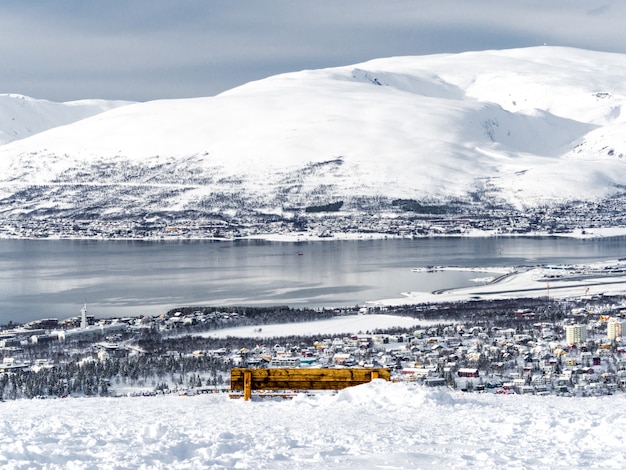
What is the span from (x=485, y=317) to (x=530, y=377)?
12256mm

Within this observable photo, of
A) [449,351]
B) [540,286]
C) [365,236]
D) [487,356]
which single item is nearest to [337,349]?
[449,351]

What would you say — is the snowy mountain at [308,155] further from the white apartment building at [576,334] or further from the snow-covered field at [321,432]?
the snow-covered field at [321,432]

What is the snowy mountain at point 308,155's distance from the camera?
315 ft

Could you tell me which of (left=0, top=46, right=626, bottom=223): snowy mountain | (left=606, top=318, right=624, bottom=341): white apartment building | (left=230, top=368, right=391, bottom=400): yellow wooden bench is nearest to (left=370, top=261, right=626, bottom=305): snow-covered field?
(left=606, top=318, right=624, bottom=341): white apartment building

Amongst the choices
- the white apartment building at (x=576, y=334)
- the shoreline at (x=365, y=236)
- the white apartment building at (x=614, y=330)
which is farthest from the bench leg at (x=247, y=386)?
the shoreline at (x=365, y=236)

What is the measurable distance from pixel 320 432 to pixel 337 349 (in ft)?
53.1

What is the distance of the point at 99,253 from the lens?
64.1 m

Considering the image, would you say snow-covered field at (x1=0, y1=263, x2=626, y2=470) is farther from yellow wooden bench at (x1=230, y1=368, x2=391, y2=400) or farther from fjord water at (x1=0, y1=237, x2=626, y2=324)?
fjord water at (x1=0, y1=237, x2=626, y2=324)

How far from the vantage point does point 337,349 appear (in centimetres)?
2216

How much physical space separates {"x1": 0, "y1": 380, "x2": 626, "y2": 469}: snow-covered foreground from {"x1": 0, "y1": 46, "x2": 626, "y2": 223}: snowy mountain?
84676 millimetres

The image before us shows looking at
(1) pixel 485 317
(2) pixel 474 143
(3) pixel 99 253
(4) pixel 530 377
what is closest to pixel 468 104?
(2) pixel 474 143

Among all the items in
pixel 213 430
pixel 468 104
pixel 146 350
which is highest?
pixel 468 104

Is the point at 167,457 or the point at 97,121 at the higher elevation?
the point at 97,121

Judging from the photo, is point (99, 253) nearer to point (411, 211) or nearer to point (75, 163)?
point (411, 211)
